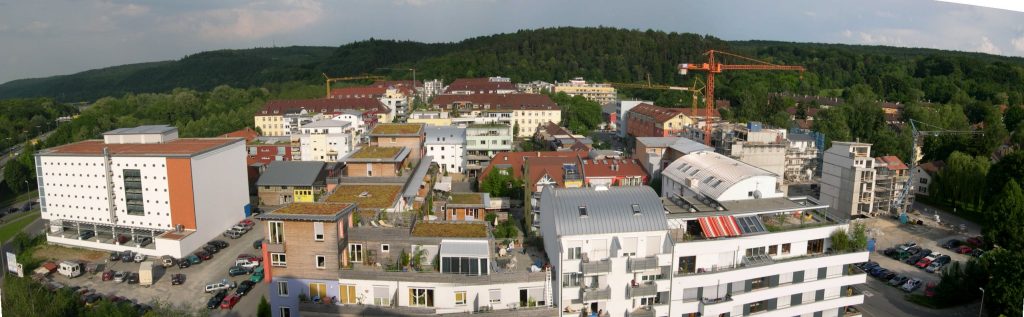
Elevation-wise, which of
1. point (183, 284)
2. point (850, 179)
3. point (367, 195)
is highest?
point (367, 195)

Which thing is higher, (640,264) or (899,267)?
(640,264)

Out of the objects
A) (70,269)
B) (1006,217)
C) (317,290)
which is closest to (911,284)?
(1006,217)

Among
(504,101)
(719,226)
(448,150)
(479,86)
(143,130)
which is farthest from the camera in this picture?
(479,86)

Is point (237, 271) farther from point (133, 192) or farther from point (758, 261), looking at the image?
point (758, 261)

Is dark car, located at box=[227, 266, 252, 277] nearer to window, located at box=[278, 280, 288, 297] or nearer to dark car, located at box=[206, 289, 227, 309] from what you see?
dark car, located at box=[206, 289, 227, 309]

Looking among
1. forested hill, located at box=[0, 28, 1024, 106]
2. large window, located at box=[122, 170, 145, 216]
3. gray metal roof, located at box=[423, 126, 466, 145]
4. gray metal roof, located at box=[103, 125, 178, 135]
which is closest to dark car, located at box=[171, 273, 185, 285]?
large window, located at box=[122, 170, 145, 216]

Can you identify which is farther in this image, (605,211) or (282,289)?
(605,211)
